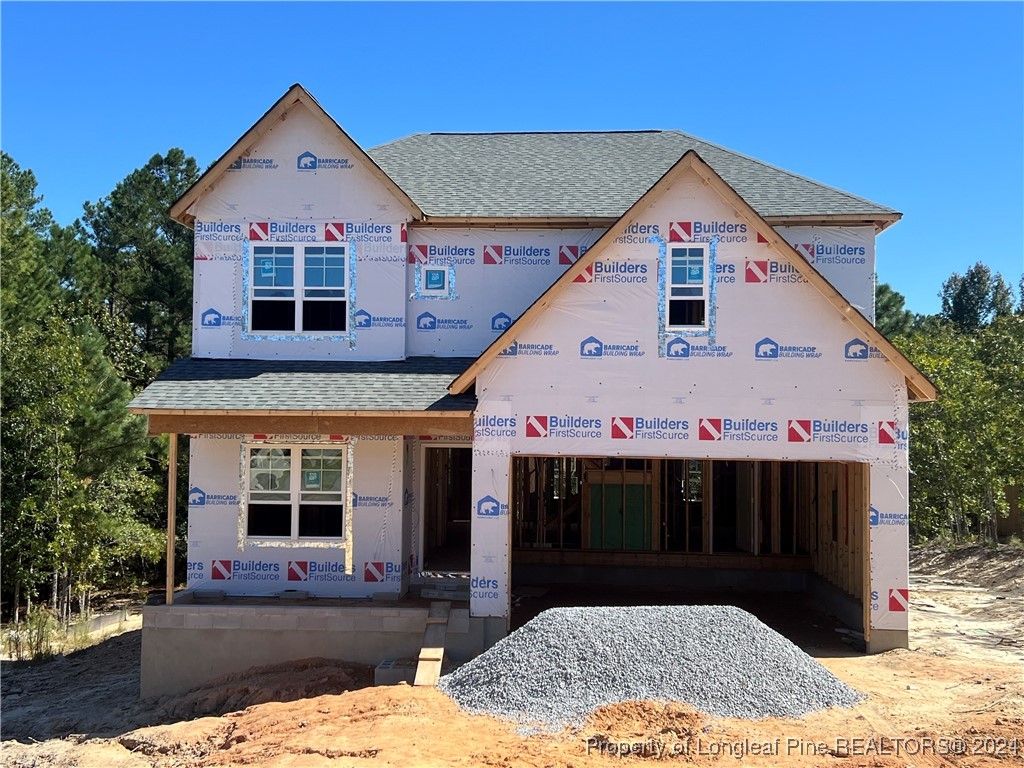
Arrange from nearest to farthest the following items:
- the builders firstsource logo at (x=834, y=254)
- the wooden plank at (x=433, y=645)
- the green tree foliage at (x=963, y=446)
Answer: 1. the wooden plank at (x=433, y=645)
2. the builders firstsource logo at (x=834, y=254)
3. the green tree foliage at (x=963, y=446)

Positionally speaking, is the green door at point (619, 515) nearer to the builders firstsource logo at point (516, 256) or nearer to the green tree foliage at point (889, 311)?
the builders firstsource logo at point (516, 256)

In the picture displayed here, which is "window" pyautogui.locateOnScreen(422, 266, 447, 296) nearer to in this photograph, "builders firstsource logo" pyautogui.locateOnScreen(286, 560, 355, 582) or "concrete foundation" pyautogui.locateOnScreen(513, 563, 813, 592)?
"builders firstsource logo" pyautogui.locateOnScreen(286, 560, 355, 582)

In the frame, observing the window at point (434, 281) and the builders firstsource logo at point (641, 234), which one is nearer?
the builders firstsource logo at point (641, 234)

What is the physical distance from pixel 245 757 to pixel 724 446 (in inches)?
317

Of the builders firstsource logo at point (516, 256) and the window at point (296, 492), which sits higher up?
the builders firstsource logo at point (516, 256)

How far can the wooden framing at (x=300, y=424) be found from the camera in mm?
12359

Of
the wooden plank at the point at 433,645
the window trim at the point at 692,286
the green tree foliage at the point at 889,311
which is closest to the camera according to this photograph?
the wooden plank at the point at 433,645

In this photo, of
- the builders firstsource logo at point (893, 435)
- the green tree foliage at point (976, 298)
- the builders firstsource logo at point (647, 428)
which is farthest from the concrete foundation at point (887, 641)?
the green tree foliage at point (976, 298)

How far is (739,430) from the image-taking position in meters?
12.3

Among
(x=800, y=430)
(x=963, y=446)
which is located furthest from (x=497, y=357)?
(x=963, y=446)

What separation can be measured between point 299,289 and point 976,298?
58346 millimetres

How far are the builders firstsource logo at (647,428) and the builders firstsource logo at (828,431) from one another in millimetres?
1721

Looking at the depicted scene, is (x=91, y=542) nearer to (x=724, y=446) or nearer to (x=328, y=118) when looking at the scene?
(x=328, y=118)

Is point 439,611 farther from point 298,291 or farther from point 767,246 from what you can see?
point 767,246
